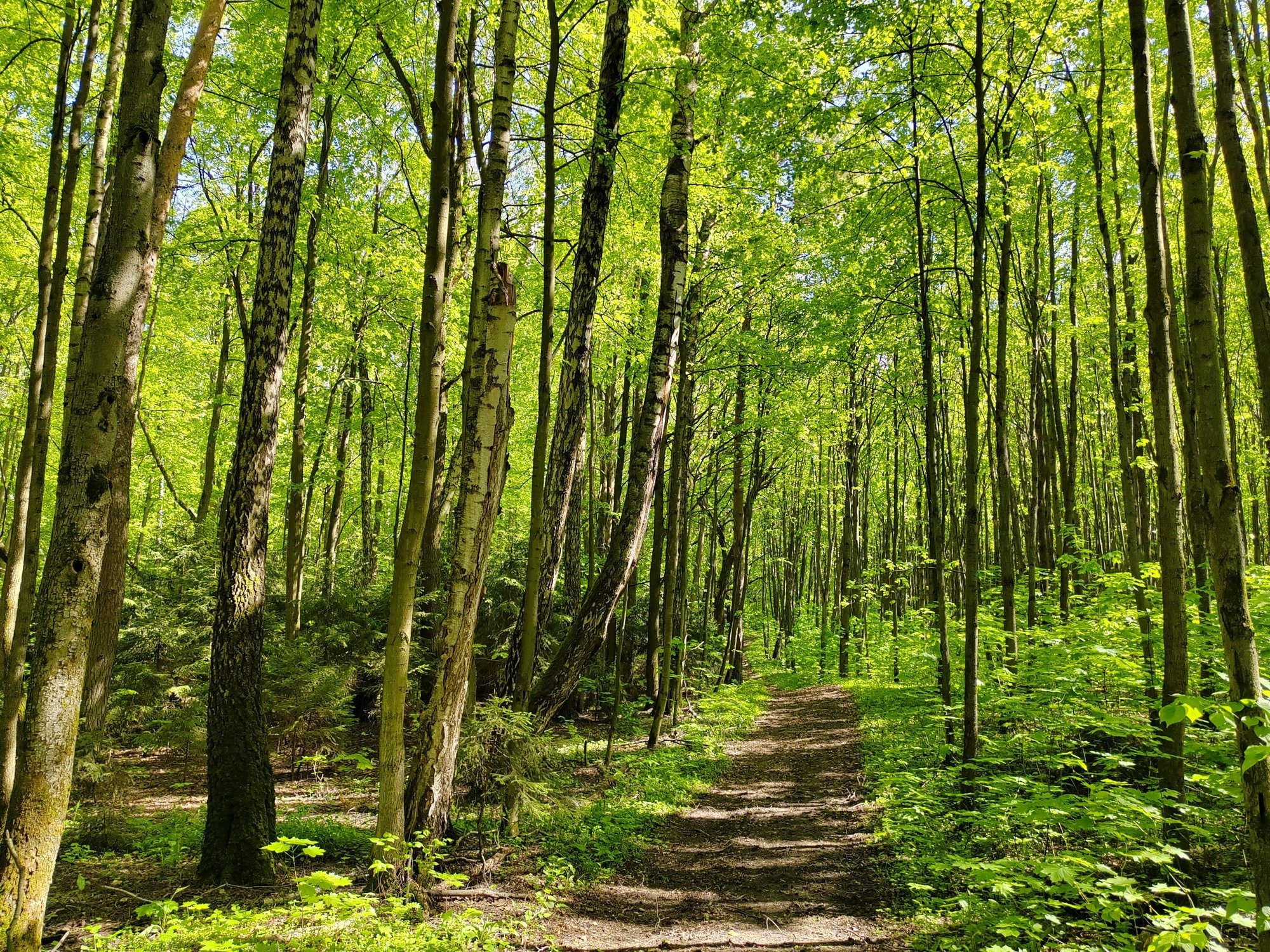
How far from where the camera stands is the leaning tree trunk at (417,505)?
4.49 meters

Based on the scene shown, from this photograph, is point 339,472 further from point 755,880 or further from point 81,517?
point 81,517

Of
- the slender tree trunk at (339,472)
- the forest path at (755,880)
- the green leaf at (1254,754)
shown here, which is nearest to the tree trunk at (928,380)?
the forest path at (755,880)

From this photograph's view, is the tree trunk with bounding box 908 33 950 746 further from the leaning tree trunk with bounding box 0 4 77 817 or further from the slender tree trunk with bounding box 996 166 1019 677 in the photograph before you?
the leaning tree trunk with bounding box 0 4 77 817

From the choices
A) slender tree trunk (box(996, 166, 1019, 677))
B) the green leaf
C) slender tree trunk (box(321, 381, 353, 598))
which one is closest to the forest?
the green leaf

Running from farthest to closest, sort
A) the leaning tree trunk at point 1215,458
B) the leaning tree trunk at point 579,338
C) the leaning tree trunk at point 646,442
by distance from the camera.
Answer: the leaning tree trunk at point 646,442
the leaning tree trunk at point 579,338
the leaning tree trunk at point 1215,458

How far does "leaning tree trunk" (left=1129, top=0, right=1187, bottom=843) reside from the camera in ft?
14.2

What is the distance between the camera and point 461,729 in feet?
18.4

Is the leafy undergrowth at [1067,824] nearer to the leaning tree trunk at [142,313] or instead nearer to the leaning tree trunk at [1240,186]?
the leaning tree trunk at [1240,186]

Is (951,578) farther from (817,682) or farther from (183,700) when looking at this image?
(183,700)

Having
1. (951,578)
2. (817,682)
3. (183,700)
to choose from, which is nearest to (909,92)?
(183,700)

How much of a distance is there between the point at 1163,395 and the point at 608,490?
13349 millimetres

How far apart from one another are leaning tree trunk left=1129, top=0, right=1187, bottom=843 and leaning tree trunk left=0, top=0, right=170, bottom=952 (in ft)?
19.2

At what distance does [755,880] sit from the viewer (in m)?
5.98

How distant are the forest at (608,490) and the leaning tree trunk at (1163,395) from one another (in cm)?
4
